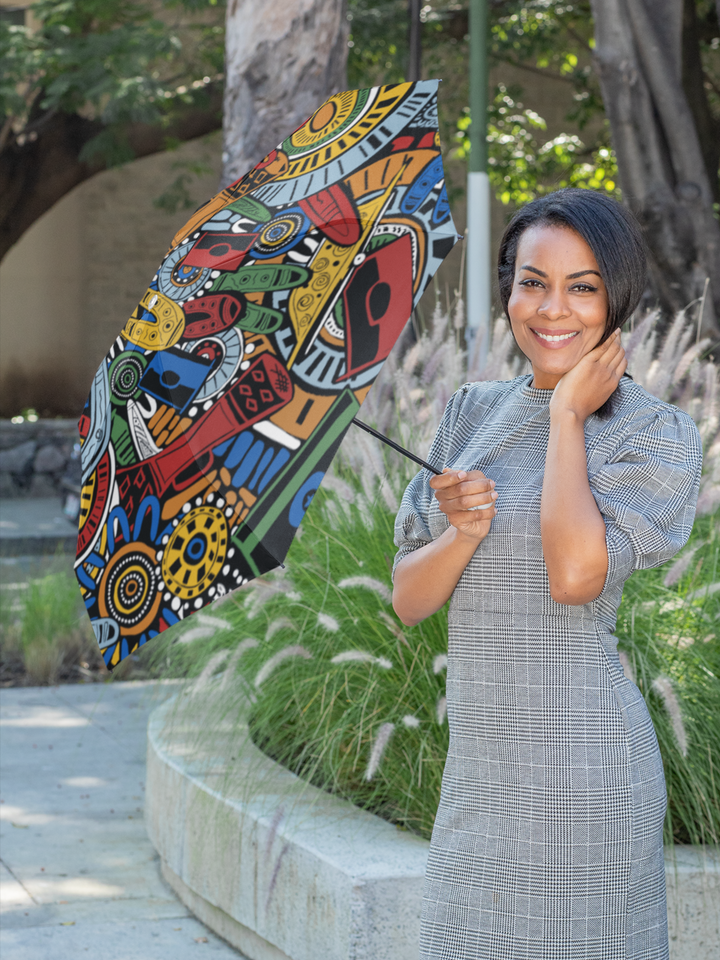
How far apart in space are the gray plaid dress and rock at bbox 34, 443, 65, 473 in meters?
13.6

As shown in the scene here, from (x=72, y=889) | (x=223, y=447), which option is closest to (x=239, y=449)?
(x=223, y=447)

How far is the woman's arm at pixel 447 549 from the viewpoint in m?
1.80

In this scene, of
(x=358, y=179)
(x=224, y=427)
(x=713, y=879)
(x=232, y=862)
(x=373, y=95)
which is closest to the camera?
(x=224, y=427)

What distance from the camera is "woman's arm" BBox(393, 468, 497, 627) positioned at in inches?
71.1

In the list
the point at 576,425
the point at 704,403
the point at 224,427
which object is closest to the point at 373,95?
the point at 224,427

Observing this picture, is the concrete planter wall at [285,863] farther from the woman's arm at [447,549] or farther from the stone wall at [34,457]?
the stone wall at [34,457]

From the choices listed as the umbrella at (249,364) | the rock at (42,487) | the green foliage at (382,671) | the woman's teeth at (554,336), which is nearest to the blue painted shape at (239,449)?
the umbrella at (249,364)

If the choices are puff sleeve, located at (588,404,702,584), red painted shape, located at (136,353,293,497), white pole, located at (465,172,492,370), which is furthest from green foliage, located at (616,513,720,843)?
white pole, located at (465,172,492,370)

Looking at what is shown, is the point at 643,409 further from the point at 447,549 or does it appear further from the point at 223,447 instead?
the point at 223,447

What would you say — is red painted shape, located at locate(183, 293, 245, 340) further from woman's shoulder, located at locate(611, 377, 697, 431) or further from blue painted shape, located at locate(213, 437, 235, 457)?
woman's shoulder, located at locate(611, 377, 697, 431)

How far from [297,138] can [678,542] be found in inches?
44.8

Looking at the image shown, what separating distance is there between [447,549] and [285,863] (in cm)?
155

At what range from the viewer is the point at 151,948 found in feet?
11.3

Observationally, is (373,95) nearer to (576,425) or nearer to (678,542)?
(576,425)
